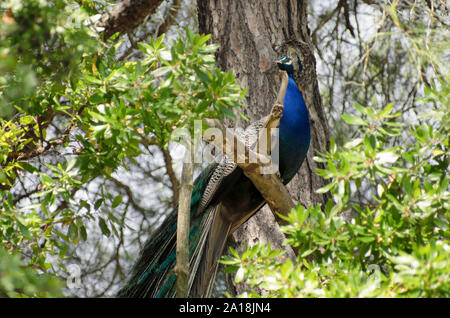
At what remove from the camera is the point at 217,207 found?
94.5 inches

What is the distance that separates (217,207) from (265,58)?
888mm

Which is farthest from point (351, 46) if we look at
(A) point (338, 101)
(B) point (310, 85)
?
(B) point (310, 85)

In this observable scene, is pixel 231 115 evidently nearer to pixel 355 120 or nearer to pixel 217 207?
pixel 355 120

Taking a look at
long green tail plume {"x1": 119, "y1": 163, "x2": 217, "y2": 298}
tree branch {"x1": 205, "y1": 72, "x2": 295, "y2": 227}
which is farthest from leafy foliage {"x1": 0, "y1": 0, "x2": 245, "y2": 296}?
long green tail plume {"x1": 119, "y1": 163, "x2": 217, "y2": 298}

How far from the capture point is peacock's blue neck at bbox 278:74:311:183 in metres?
2.44

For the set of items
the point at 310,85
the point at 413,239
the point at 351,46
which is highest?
the point at 351,46

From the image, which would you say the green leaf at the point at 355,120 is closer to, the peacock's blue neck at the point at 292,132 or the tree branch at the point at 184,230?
the tree branch at the point at 184,230

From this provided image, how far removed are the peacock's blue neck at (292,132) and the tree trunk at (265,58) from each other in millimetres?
251

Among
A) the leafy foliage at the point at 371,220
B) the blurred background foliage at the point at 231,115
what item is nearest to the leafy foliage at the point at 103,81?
the blurred background foliage at the point at 231,115

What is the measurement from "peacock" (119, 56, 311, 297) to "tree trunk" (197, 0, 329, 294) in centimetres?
21

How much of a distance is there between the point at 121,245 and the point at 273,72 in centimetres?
170
